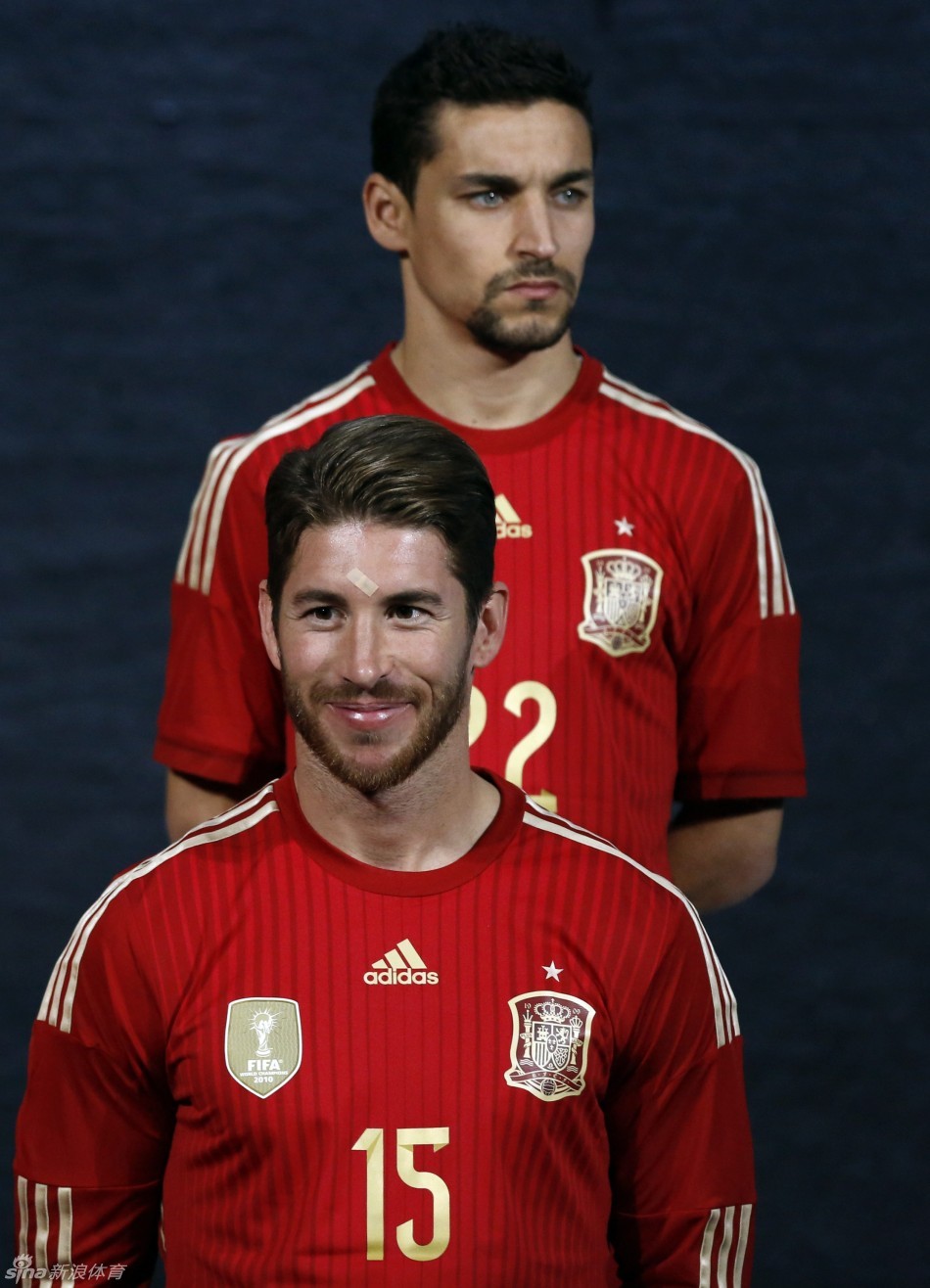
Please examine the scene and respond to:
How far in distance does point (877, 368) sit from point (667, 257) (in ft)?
1.07

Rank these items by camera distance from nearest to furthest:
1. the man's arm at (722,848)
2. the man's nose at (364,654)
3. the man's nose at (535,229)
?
the man's nose at (364,654) → the man's nose at (535,229) → the man's arm at (722,848)

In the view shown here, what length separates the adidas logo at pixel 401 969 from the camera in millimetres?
1683

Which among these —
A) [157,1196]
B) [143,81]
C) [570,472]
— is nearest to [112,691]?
[143,81]

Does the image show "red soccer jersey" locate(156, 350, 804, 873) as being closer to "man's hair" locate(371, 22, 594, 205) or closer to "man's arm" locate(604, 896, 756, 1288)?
"man's hair" locate(371, 22, 594, 205)

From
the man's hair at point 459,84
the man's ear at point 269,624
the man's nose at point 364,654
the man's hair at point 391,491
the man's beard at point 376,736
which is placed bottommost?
the man's beard at point 376,736

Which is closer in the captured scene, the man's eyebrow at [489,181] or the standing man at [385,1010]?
the standing man at [385,1010]

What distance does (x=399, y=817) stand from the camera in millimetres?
1688

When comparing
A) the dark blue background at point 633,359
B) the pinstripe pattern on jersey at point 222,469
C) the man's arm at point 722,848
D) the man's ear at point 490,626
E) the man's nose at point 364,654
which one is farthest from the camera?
the dark blue background at point 633,359

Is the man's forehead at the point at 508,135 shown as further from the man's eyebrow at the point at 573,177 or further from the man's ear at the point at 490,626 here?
the man's ear at the point at 490,626

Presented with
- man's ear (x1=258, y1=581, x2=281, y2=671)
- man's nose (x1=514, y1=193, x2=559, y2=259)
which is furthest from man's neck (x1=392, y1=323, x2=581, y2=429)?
man's ear (x1=258, y1=581, x2=281, y2=671)

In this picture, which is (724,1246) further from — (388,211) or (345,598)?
(388,211)

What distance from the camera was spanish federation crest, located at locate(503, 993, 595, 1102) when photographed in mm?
1662

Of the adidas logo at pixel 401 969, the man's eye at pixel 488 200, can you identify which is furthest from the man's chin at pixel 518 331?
the adidas logo at pixel 401 969

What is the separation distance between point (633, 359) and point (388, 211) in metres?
0.91
